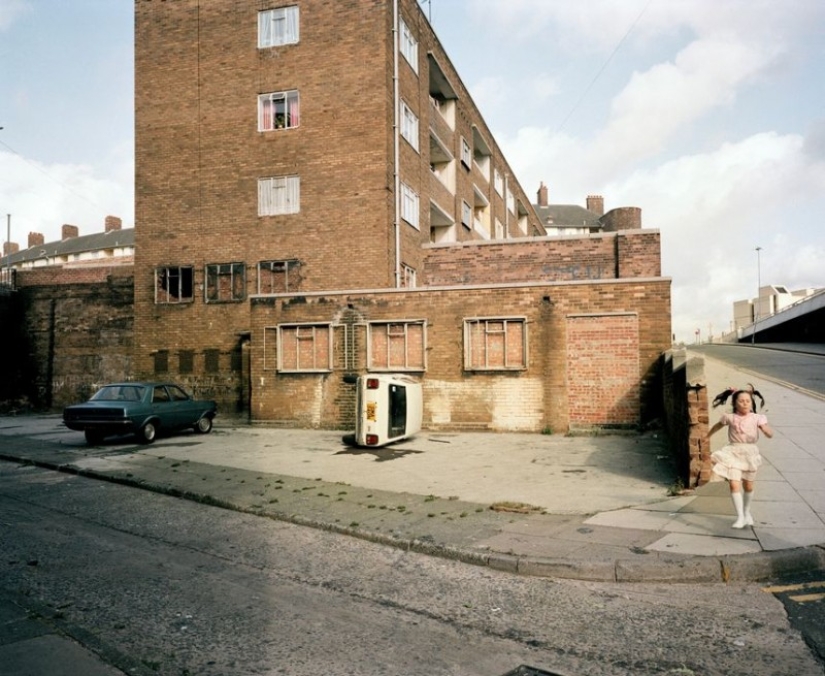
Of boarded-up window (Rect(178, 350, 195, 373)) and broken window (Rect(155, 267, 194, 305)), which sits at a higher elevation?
broken window (Rect(155, 267, 194, 305))

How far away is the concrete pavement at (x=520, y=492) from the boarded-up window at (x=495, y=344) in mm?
1903

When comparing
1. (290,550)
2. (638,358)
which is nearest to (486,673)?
(290,550)

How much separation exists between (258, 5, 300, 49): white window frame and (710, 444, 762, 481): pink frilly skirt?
66.4ft

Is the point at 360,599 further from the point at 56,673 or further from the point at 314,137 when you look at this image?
the point at 314,137

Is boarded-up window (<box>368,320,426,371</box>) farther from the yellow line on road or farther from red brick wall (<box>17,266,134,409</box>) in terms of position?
the yellow line on road

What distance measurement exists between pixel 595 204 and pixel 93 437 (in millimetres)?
76769

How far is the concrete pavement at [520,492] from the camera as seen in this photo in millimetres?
6289

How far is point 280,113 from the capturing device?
22234mm

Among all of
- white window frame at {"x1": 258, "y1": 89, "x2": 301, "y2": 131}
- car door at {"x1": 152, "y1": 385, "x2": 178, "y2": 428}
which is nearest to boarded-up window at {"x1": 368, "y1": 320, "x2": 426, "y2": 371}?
car door at {"x1": 152, "y1": 385, "x2": 178, "y2": 428}

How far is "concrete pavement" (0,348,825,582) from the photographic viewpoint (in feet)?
20.6

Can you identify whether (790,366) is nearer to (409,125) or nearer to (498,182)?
(409,125)

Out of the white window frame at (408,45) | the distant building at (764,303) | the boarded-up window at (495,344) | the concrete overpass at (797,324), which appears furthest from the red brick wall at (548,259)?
the distant building at (764,303)

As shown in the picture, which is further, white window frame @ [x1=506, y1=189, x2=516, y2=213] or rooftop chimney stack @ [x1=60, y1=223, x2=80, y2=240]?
rooftop chimney stack @ [x1=60, y1=223, x2=80, y2=240]

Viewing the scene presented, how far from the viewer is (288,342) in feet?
62.1
